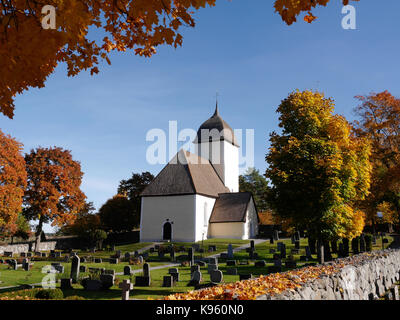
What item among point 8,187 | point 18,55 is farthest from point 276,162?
point 8,187

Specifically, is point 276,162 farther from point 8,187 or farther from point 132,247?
point 8,187

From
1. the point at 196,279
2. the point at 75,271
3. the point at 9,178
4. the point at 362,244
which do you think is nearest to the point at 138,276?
the point at 196,279

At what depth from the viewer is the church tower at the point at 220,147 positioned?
53.7 m

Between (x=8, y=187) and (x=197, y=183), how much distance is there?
22.1m

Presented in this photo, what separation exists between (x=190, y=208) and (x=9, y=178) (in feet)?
67.8

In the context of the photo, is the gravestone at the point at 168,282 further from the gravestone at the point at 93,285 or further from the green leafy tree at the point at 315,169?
the green leafy tree at the point at 315,169

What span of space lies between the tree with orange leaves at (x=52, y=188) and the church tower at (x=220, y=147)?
22.1 meters

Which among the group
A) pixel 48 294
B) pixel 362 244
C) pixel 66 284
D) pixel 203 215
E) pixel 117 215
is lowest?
pixel 66 284

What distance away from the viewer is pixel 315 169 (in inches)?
671

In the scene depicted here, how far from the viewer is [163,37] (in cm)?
432

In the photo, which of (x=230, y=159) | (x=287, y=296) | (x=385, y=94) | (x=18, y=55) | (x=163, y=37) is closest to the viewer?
(x=18, y=55)

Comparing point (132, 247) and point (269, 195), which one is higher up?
point (269, 195)

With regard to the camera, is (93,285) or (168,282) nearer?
(93,285)

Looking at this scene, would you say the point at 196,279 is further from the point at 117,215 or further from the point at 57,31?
the point at 117,215
